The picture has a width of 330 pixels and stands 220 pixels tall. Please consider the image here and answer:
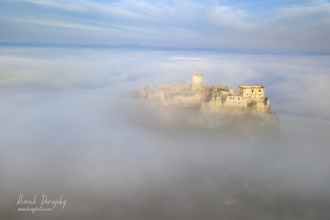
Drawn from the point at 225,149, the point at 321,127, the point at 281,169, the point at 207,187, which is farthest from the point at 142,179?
the point at 321,127

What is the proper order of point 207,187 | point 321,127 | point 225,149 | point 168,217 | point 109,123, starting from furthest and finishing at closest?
point 321,127 < point 109,123 < point 225,149 < point 207,187 < point 168,217

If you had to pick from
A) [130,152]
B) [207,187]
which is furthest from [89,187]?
[207,187]

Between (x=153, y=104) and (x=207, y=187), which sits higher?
(x=153, y=104)

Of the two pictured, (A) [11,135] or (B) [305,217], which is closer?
(B) [305,217]

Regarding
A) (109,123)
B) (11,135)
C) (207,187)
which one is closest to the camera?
(207,187)

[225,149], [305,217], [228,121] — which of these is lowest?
[305,217]

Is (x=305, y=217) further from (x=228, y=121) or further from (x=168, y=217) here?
(x=228, y=121)

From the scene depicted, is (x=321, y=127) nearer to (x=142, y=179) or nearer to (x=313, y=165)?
(x=313, y=165)
